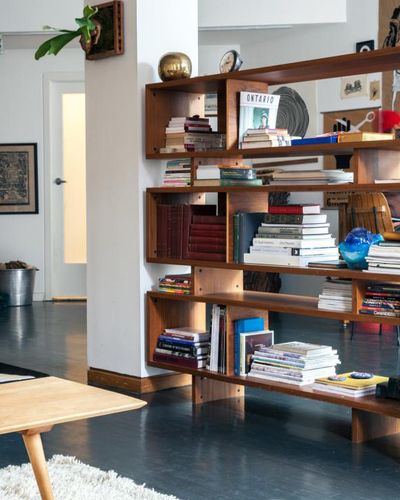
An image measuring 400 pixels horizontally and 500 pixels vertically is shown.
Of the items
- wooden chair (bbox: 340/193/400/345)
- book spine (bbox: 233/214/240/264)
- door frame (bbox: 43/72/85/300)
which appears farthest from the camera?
door frame (bbox: 43/72/85/300)

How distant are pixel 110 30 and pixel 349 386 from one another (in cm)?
252

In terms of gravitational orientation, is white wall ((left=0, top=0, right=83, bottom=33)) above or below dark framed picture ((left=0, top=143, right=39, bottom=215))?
above

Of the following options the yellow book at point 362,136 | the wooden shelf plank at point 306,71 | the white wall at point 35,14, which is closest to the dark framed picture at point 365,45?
the white wall at point 35,14

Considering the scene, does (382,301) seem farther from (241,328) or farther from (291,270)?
(241,328)

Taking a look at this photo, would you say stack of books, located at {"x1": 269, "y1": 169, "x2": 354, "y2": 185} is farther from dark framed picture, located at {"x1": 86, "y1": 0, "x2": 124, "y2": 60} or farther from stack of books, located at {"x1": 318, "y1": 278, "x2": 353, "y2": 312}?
dark framed picture, located at {"x1": 86, "y1": 0, "x2": 124, "y2": 60}

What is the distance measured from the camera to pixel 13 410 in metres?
2.85

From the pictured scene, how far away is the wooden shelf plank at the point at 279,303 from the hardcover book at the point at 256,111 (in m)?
0.82

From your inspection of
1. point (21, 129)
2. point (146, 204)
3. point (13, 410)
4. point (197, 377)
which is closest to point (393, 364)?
point (197, 377)

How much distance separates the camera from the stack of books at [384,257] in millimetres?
4004

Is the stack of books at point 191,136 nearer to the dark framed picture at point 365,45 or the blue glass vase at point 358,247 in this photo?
the blue glass vase at point 358,247

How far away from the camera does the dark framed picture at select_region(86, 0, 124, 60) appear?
530cm

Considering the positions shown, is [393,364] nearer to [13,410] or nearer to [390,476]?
[390,476]

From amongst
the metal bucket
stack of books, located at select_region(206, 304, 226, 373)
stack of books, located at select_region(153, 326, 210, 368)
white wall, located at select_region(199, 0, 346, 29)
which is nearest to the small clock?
stack of books, located at select_region(206, 304, 226, 373)

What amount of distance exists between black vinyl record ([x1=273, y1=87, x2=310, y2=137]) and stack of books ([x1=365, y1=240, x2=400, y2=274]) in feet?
17.2
